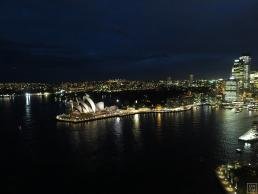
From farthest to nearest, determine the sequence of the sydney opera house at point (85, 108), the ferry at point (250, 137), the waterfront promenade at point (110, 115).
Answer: the sydney opera house at point (85, 108) → the waterfront promenade at point (110, 115) → the ferry at point (250, 137)

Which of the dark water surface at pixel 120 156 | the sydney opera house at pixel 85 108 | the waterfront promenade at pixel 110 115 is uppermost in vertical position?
the sydney opera house at pixel 85 108

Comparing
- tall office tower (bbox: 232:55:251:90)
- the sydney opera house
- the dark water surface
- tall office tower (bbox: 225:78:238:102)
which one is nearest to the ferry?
the dark water surface

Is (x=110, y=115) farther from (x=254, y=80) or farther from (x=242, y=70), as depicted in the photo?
(x=242, y=70)

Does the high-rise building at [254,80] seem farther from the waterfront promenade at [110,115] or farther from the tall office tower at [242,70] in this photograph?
the waterfront promenade at [110,115]

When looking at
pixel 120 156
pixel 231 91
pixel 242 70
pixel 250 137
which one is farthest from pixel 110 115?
pixel 242 70

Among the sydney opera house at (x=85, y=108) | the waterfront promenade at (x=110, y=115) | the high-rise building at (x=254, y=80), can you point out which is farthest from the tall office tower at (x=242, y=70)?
the sydney opera house at (x=85, y=108)

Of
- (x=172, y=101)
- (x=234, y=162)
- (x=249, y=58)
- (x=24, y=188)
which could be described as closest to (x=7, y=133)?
(x=24, y=188)

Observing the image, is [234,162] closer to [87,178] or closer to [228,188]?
[228,188]

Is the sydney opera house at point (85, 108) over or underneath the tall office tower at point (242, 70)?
underneath
